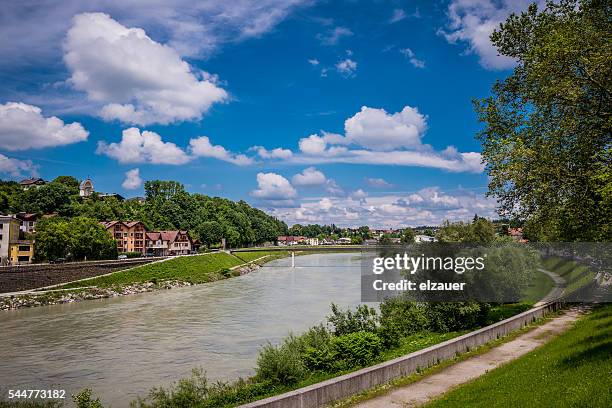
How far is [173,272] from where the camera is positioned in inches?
2758

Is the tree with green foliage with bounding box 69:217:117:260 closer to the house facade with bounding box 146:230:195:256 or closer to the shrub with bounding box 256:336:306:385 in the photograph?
the house facade with bounding box 146:230:195:256

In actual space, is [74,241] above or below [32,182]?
below

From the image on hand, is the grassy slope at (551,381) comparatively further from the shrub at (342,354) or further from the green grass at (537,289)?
the green grass at (537,289)

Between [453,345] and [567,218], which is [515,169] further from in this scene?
[453,345]

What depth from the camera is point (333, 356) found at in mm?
15430

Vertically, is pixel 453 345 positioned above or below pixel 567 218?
below

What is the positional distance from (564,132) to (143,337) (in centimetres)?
2731

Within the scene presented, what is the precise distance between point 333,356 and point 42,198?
105723 millimetres

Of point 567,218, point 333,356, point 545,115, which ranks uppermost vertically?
point 545,115

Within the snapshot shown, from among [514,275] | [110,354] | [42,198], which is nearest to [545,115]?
[514,275]

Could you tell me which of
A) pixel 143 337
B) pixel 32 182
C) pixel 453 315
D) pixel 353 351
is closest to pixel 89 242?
pixel 143 337

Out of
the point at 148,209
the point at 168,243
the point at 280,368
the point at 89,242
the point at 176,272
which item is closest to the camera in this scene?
the point at 280,368

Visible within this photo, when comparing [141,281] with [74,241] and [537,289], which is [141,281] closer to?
[74,241]

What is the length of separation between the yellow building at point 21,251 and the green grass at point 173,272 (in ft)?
58.2
